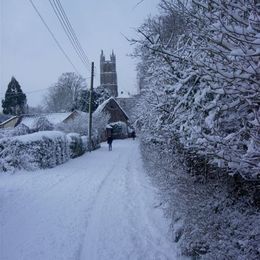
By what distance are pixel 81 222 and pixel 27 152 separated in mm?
10636

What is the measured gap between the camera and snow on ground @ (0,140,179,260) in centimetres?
612

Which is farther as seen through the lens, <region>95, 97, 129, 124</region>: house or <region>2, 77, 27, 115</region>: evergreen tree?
<region>2, 77, 27, 115</region>: evergreen tree

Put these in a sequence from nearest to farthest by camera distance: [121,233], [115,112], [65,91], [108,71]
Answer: [121,233]
[115,112]
[65,91]
[108,71]

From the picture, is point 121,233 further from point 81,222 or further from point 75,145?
point 75,145

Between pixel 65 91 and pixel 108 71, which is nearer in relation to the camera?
pixel 65 91

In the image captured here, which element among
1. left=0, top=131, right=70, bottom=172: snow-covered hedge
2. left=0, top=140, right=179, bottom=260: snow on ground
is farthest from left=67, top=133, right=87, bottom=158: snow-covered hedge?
left=0, top=140, right=179, bottom=260: snow on ground

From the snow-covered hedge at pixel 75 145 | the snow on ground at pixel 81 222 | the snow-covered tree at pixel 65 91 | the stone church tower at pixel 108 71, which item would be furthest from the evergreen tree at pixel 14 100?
the snow on ground at pixel 81 222

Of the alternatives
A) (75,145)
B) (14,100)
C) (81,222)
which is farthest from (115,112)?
(81,222)

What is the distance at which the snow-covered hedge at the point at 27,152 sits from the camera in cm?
1742

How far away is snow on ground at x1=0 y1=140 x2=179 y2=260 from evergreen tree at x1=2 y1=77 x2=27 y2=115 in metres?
61.6

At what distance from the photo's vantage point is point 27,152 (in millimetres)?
17797

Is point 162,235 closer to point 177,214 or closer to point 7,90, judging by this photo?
point 177,214

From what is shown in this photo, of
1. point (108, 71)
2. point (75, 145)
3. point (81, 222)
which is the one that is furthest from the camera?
point (108, 71)

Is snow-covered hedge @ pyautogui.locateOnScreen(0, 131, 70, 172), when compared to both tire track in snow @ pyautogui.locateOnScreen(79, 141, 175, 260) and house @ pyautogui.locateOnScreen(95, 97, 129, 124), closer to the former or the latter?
tire track in snow @ pyautogui.locateOnScreen(79, 141, 175, 260)
